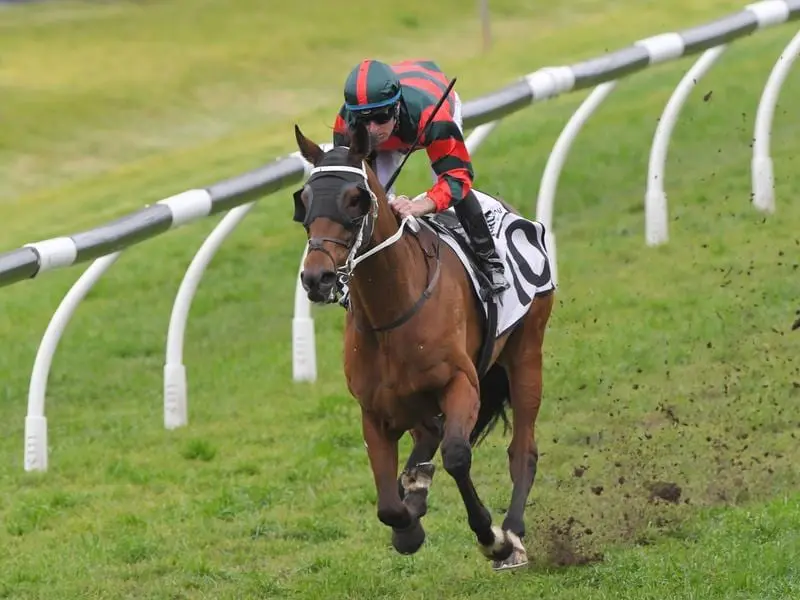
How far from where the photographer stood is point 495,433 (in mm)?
7141

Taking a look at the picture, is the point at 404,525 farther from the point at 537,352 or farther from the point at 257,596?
the point at 537,352

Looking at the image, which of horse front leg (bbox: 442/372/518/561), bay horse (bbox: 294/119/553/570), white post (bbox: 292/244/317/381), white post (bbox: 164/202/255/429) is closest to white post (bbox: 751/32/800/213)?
white post (bbox: 292/244/317/381)

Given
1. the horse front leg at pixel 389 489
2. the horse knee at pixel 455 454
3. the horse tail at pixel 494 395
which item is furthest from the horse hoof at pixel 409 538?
→ the horse tail at pixel 494 395

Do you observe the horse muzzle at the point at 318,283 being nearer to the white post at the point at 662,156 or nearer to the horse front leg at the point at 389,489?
the horse front leg at the point at 389,489

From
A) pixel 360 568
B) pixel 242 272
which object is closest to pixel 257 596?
pixel 360 568

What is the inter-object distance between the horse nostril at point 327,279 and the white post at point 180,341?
2992 mm

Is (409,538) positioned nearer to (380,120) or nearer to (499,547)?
(499,547)

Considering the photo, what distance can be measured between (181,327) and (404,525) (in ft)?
8.26

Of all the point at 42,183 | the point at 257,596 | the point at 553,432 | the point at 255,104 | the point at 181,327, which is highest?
the point at 255,104

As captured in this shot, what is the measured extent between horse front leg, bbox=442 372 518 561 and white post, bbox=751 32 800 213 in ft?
14.8

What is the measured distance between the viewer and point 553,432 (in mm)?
6848

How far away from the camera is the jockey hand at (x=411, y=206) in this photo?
15.6 ft

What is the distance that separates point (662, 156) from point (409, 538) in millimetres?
4327

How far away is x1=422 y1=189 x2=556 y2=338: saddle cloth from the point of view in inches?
211
